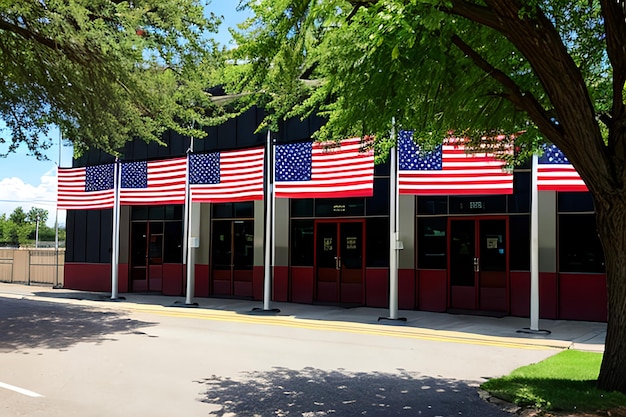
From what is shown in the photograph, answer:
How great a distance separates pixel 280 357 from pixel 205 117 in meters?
10.8

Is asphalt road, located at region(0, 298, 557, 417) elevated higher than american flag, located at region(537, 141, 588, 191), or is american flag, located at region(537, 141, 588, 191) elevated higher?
american flag, located at region(537, 141, 588, 191)

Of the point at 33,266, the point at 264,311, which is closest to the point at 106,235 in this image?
the point at 33,266

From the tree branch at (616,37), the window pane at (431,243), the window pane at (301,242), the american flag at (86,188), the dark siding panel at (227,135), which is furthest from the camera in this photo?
the american flag at (86,188)

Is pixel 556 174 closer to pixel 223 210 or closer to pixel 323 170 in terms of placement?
pixel 323 170

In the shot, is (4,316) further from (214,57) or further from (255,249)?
(214,57)

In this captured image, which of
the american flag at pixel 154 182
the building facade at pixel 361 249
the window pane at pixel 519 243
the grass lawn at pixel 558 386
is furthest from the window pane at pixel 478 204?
the american flag at pixel 154 182

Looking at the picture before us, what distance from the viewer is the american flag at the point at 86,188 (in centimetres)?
2130

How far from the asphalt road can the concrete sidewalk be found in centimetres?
64

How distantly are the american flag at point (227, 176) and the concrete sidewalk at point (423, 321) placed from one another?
3415 millimetres

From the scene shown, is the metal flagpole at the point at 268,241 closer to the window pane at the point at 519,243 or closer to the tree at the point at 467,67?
the window pane at the point at 519,243

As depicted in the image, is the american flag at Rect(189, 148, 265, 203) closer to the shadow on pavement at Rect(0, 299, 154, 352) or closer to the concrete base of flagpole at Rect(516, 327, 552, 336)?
the shadow on pavement at Rect(0, 299, 154, 352)

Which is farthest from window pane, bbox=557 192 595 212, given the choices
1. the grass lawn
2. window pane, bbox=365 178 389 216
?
the grass lawn

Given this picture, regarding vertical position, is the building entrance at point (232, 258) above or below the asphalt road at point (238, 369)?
above

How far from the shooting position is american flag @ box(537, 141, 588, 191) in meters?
13.1
